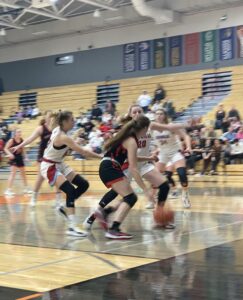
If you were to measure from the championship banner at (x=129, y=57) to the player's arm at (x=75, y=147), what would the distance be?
2159 centimetres

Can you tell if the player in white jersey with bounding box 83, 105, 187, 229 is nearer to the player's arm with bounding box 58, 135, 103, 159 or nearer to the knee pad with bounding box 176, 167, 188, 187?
the player's arm with bounding box 58, 135, 103, 159

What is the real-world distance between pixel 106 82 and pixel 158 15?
16.2ft

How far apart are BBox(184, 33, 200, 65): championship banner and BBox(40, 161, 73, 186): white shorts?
758 inches

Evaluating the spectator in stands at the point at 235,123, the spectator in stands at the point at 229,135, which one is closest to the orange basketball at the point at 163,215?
the spectator in stands at the point at 229,135

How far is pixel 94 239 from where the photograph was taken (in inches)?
263

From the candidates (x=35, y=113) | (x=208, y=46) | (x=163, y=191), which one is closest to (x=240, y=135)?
(x=208, y=46)

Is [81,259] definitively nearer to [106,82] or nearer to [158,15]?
[158,15]

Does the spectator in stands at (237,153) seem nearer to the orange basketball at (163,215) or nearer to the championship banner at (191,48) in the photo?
the orange basketball at (163,215)

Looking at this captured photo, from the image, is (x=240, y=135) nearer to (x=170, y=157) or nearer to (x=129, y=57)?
(x=170, y=157)

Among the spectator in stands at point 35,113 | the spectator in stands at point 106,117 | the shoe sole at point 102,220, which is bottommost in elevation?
the shoe sole at point 102,220

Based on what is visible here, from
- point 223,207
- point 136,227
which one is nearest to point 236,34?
point 223,207

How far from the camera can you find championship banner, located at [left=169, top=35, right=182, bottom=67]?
26.6 metres

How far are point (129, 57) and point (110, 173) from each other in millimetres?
22579

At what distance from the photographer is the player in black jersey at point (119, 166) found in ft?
21.4
